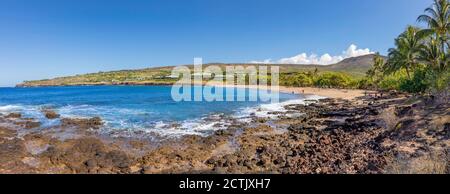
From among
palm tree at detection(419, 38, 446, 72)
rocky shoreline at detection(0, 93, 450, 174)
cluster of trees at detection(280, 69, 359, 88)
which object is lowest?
rocky shoreline at detection(0, 93, 450, 174)

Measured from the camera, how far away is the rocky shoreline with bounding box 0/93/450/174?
13.4 m

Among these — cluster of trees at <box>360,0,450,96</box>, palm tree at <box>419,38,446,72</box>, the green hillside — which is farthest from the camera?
the green hillside

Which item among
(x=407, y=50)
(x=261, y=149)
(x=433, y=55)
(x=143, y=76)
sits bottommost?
(x=261, y=149)

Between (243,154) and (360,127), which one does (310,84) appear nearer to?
(360,127)

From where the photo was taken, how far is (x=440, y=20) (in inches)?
1037

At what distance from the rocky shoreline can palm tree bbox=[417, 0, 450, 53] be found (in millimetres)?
7517

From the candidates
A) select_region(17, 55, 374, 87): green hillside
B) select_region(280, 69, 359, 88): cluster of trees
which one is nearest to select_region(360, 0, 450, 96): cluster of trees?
select_region(280, 69, 359, 88): cluster of trees

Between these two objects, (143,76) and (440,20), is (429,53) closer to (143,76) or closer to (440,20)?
(440,20)

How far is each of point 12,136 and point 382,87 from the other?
52772 mm

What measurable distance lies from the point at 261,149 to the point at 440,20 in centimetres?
2167

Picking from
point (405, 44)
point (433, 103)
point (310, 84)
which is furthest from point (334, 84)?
point (433, 103)

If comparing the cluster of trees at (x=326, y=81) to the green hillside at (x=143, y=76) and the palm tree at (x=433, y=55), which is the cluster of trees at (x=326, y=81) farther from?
the green hillside at (x=143, y=76)

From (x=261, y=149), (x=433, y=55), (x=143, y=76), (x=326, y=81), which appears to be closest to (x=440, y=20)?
(x=433, y=55)

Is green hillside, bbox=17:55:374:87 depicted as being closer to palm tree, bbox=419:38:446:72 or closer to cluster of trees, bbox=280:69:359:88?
cluster of trees, bbox=280:69:359:88
